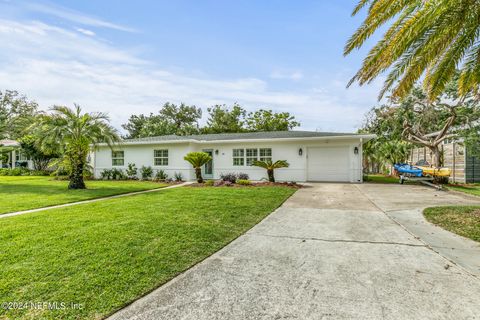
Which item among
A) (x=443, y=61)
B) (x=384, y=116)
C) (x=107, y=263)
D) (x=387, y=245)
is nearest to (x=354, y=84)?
(x=443, y=61)

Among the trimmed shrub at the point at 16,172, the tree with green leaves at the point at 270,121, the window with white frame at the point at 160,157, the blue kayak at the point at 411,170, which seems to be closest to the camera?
the blue kayak at the point at 411,170

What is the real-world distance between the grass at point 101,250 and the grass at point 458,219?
13.0 feet

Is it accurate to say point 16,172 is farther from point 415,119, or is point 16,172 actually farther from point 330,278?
point 415,119

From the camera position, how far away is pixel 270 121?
34.2m

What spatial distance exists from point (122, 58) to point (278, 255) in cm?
1123

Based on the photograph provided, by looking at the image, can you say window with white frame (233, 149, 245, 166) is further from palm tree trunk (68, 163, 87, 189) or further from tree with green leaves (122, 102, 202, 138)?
tree with green leaves (122, 102, 202, 138)

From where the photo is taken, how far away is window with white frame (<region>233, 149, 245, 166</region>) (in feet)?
55.6

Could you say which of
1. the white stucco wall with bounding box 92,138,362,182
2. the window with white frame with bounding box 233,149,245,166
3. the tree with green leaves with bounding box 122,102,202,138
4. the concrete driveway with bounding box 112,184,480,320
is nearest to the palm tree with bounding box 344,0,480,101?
the concrete driveway with bounding box 112,184,480,320

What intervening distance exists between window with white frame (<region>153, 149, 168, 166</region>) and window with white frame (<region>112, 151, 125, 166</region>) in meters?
2.70

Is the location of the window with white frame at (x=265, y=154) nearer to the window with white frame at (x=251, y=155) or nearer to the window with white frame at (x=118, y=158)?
the window with white frame at (x=251, y=155)

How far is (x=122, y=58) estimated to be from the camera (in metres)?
11.3

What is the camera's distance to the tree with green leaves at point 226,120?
35406 millimetres

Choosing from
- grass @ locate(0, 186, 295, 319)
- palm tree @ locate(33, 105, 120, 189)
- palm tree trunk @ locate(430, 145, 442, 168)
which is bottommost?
grass @ locate(0, 186, 295, 319)

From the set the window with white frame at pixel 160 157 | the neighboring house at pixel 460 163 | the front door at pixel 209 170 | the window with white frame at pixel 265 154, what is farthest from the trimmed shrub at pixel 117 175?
the neighboring house at pixel 460 163
